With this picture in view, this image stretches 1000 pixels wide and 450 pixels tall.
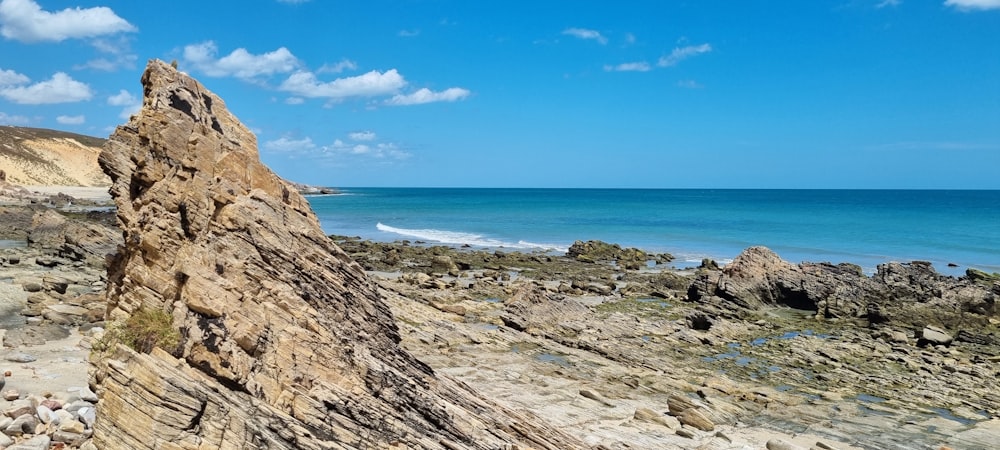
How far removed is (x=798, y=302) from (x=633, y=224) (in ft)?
210

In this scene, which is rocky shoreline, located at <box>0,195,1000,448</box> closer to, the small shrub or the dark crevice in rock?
the small shrub

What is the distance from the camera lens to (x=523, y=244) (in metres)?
65.9

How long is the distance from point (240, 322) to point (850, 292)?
33050 millimetres

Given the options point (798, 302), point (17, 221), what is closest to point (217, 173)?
point (798, 302)

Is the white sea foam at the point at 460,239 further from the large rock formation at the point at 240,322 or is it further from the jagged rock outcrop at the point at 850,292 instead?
the large rock formation at the point at 240,322

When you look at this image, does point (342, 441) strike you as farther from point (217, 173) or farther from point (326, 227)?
point (326, 227)

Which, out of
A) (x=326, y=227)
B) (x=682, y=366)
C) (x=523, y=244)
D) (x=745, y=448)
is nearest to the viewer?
(x=745, y=448)

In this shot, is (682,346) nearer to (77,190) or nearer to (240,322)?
(240,322)

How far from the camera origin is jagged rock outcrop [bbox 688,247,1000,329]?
30672 millimetres

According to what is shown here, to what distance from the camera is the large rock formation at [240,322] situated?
7.84 meters

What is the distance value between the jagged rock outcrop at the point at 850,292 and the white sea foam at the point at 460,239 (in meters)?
25.4

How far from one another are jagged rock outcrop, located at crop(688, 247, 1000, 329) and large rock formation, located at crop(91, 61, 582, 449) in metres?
24.9

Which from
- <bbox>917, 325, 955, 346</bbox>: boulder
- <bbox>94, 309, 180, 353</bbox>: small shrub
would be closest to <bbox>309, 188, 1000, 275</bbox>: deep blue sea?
<bbox>917, 325, 955, 346</bbox>: boulder

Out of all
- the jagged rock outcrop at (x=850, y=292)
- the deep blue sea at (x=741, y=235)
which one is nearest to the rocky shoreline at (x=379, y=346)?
the jagged rock outcrop at (x=850, y=292)
